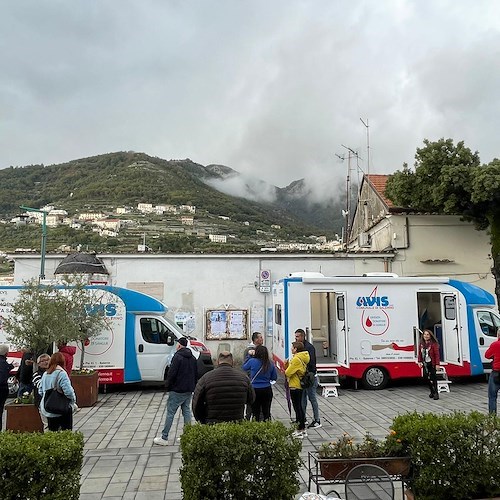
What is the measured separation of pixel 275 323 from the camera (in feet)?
46.3

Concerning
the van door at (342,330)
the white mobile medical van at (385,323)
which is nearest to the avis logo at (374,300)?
the white mobile medical van at (385,323)

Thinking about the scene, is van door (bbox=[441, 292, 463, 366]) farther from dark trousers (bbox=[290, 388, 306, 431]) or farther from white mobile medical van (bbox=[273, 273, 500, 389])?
dark trousers (bbox=[290, 388, 306, 431])

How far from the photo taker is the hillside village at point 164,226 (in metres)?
40.6

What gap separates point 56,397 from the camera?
20.9ft

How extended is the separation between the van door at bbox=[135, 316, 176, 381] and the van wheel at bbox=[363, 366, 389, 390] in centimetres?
544

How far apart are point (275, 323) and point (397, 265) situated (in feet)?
22.2

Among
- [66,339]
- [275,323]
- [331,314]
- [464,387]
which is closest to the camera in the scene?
[66,339]

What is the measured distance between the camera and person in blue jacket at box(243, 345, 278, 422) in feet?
25.1

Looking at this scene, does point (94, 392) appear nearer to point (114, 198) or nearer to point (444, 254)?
point (444, 254)

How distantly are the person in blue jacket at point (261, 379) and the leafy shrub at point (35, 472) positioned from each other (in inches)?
161

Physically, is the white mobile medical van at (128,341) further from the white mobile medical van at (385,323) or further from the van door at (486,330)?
the van door at (486,330)

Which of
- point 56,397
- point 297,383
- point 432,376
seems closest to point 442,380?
point 432,376

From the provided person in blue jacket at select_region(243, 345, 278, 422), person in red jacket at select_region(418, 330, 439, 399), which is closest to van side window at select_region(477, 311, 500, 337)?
person in red jacket at select_region(418, 330, 439, 399)

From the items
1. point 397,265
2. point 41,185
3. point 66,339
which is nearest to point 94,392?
point 66,339
